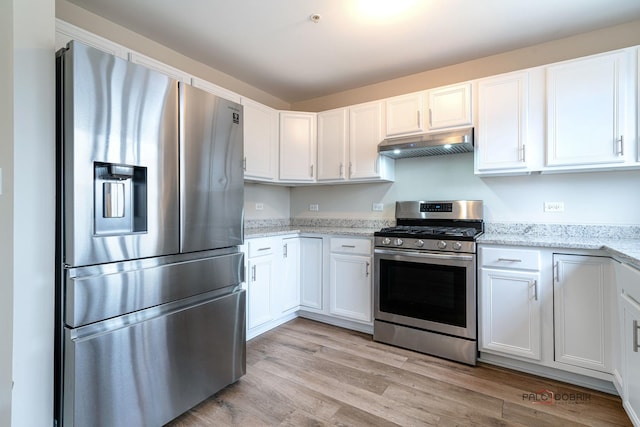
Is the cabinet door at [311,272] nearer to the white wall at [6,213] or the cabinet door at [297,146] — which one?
the cabinet door at [297,146]

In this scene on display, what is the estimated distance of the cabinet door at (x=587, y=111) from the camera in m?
2.09

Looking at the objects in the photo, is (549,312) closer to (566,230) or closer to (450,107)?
(566,230)

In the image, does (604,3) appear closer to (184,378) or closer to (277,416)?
(277,416)

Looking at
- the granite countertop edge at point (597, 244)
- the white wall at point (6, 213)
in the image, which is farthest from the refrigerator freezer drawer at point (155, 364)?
the granite countertop edge at point (597, 244)

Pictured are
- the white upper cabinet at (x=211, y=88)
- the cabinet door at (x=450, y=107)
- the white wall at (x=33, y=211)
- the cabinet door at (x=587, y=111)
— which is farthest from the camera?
the cabinet door at (x=450, y=107)

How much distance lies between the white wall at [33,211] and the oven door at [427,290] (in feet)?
7.15

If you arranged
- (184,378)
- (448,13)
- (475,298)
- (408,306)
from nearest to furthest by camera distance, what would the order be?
(184,378)
(448,13)
(475,298)
(408,306)

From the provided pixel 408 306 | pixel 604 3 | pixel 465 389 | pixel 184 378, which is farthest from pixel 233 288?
pixel 604 3

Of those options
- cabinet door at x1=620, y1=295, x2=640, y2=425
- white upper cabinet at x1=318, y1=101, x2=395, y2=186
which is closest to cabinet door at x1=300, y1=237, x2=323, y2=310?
white upper cabinet at x1=318, y1=101, x2=395, y2=186

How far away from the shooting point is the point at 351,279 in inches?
115

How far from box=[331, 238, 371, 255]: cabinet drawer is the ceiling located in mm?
1670

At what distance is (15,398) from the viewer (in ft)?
4.11

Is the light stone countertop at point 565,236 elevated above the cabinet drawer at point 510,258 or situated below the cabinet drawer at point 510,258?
above

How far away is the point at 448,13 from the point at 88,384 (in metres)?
2.96
